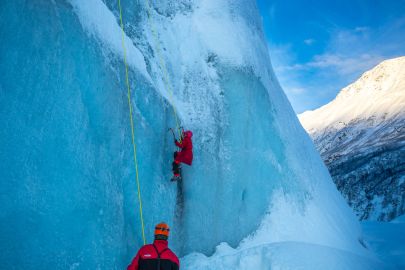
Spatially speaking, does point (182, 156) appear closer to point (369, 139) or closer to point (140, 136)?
point (140, 136)

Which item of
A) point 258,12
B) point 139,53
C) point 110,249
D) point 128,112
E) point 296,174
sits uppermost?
point 258,12

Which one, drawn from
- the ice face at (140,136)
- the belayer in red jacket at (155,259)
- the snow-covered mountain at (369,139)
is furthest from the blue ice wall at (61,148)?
the snow-covered mountain at (369,139)

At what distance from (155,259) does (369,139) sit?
213ft

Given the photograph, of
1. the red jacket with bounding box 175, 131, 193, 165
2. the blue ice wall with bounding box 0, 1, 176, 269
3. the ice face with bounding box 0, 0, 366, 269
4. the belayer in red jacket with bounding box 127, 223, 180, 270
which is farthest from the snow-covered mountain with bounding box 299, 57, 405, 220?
the belayer in red jacket with bounding box 127, 223, 180, 270

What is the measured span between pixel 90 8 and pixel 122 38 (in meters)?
0.91

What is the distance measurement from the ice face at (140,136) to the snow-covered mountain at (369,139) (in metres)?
27.1

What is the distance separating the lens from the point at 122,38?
6.71m

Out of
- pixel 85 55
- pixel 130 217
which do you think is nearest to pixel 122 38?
pixel 85 55

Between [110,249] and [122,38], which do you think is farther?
[122,38]

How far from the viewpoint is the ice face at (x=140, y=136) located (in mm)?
4559

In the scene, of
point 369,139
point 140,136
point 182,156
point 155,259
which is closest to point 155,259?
point 155,259

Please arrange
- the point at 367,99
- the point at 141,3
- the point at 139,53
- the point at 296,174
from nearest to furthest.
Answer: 1. the point at 139,53
2. the point at 141,3
3. the point at 296,174
4. the point at 367,99

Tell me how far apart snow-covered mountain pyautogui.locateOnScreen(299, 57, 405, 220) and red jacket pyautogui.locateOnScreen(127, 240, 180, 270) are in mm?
34034

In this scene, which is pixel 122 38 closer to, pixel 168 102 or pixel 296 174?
pixel 168 102
